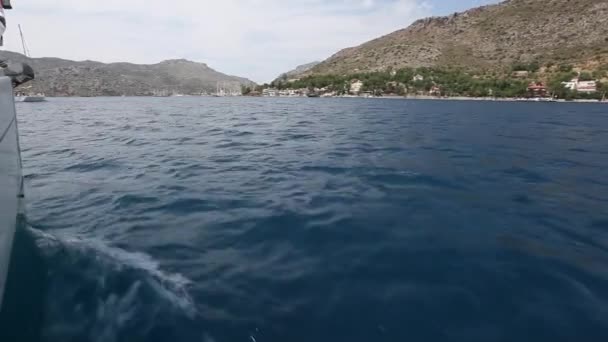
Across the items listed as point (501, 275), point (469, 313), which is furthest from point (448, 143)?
point (469, 313)

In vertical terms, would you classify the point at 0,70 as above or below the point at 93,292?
above

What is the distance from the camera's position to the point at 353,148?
1491 centimetres

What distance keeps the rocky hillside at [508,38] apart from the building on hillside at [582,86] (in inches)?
746

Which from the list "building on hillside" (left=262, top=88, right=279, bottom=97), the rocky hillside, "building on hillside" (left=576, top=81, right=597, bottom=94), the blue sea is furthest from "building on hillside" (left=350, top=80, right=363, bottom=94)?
the blue sea

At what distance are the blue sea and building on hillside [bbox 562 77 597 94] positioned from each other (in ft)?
384

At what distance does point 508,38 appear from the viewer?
14862 cm

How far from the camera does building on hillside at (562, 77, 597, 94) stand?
98188 millimetres

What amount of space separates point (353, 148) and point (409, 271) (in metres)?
10.3

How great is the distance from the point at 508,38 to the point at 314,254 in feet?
587

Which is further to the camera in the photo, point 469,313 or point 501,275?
point 501,275

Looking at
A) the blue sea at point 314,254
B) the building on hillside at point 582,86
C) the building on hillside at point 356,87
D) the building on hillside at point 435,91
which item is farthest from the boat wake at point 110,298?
the building on hillside at point 356,87

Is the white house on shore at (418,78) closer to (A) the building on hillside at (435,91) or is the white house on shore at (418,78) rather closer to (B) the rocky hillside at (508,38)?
(A) the building on hillside at (435,91)

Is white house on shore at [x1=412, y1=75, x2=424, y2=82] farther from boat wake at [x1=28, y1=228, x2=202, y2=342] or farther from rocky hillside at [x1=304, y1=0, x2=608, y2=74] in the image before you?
boat wake at [x1=28, y1=228, x2=202, y2=342]

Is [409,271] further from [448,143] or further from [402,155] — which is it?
[448,143]
